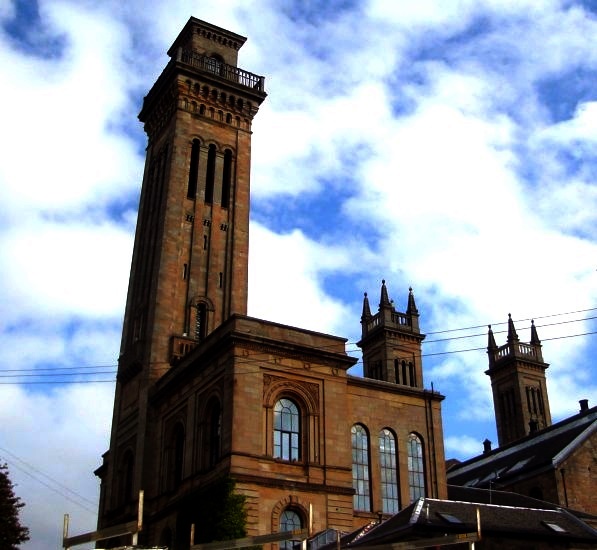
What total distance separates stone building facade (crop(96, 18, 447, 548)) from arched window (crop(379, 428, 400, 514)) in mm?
66

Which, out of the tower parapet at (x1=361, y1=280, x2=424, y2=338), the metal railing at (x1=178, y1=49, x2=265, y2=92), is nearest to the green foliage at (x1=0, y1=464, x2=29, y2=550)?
the metal railing at (x1=178, y1=49, x2=265, y2=92)

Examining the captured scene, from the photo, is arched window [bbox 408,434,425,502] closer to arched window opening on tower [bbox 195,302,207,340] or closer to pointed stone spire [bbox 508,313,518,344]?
arched window opening on tower [bbox 195,302,207,340]

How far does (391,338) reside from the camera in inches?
3174

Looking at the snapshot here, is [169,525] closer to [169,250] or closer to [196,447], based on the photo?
[196,447]

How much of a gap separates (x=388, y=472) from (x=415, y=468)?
1846mm

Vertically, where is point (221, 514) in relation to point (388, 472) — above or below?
below

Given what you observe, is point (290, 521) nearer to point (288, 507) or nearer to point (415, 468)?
point (288, 507)

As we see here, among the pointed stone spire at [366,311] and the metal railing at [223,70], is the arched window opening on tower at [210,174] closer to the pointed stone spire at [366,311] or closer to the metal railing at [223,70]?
the metal railing at [223,70]

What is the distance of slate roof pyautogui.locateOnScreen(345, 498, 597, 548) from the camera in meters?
31.3

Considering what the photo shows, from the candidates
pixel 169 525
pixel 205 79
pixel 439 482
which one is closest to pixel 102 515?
pixel 169 525

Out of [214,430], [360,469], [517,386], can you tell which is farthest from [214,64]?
[517,386]

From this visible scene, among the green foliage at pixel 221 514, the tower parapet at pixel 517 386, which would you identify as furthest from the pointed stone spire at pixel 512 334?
the green foliage at pixel 221 514

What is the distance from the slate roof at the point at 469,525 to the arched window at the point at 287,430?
6.80 metres

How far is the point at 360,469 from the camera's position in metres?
43.2
